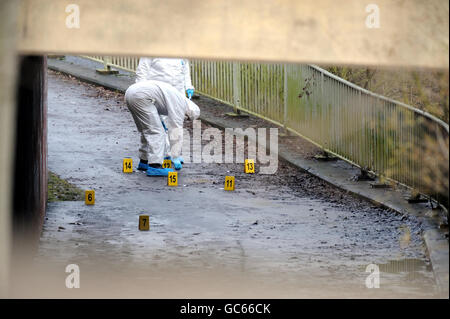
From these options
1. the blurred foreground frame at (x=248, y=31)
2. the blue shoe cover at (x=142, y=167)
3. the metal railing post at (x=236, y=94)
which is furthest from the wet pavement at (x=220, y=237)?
the metal railing post at (x=236, y=94)

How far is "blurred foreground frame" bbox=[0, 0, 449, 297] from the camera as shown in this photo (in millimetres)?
7637

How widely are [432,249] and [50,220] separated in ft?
15.1

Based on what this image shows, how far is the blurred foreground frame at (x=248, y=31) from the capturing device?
7.64m

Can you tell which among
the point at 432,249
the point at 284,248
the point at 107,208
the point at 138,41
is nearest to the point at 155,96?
the point at 107,208

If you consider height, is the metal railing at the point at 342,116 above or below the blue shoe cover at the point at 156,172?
above

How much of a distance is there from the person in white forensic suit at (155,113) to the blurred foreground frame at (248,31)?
685 centimetres

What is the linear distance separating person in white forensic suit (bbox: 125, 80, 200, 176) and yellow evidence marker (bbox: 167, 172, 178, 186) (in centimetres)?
59

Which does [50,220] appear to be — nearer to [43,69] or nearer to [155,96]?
[43,69]
